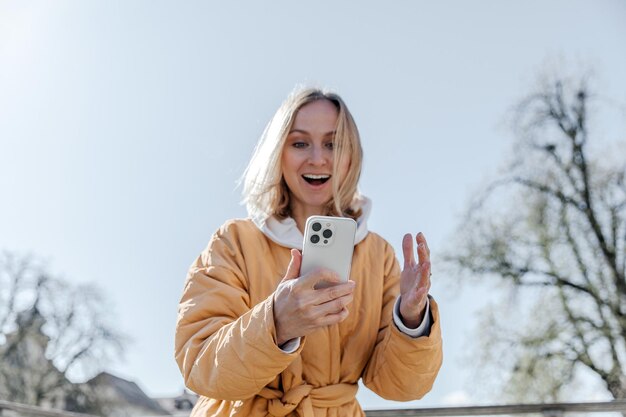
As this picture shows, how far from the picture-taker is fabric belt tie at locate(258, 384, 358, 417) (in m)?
1.08

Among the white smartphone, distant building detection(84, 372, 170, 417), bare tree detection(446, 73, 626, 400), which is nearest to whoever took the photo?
the white smartphone

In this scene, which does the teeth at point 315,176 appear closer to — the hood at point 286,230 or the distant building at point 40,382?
the hood at point 286,230

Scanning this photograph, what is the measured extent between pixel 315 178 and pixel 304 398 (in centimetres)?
48

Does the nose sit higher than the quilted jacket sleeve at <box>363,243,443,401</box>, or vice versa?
the nose

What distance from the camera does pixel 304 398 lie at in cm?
109

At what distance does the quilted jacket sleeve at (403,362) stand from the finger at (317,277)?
235 millimetres

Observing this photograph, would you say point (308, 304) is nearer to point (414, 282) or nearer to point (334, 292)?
point (334, 292)

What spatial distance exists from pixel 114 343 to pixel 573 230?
9459mm

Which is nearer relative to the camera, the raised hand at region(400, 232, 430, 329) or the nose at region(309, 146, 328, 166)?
the raised hand at region(400, 232, 430, 329)

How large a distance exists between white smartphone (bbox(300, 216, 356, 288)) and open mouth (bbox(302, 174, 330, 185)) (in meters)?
0.32

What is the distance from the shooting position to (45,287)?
12297 mm

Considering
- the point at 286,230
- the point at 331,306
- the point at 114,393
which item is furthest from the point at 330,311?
the point at 114,393

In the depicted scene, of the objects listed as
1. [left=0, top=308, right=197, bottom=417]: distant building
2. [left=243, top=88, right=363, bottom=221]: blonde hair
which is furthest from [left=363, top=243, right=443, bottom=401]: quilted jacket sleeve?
[left=0, top=308, right=197, bottom=417]: distant building

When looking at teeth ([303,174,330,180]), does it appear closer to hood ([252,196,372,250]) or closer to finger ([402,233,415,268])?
hood ([252,196,372,250])
